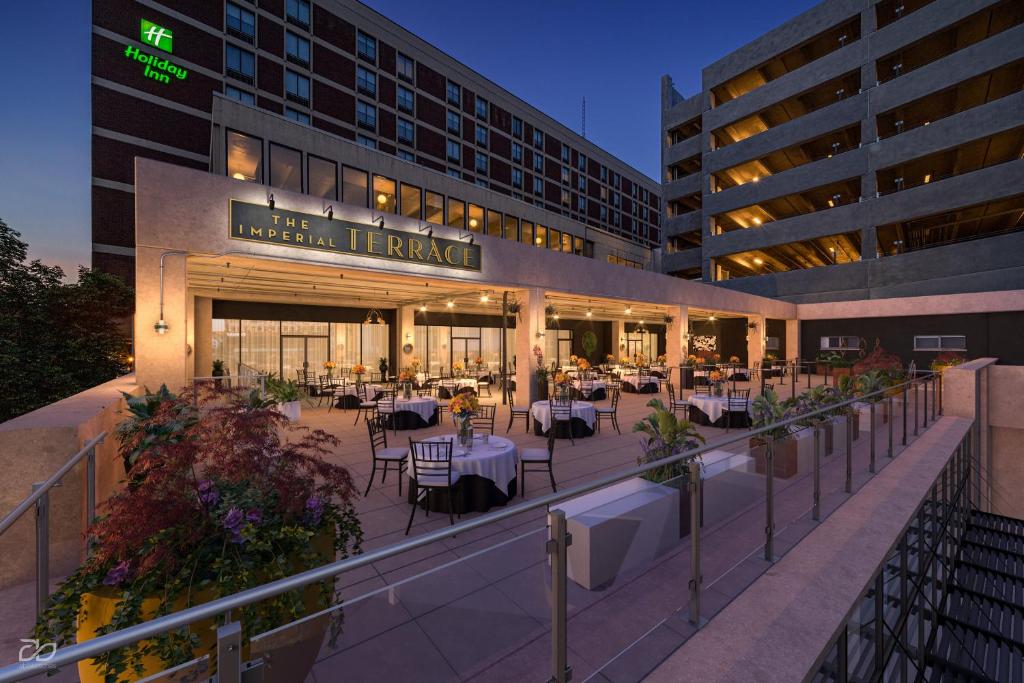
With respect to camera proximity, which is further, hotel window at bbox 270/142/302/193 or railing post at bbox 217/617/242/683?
hotel window at bbox 270/142/302/193

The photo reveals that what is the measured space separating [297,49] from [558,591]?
2772 centimetres

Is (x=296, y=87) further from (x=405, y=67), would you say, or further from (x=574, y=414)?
(x=574, y=414)

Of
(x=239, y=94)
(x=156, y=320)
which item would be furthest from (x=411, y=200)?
(x=156, y=320)

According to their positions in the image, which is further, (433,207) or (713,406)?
(433,207)

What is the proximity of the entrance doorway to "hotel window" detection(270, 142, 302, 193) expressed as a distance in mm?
6295

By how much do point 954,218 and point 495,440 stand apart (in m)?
29.1

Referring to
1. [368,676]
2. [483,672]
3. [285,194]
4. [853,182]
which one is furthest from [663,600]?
[853,182]

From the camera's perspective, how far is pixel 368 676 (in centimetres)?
237

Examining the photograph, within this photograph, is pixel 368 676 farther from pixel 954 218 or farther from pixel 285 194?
pixel 954 218

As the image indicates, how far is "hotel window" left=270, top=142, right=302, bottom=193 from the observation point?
602 inches

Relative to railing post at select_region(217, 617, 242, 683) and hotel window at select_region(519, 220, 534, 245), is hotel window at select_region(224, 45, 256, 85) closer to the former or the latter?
Answer: hotel window at select_region(519, 220, 534, 245)

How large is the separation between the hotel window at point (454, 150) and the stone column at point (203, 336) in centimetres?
1775

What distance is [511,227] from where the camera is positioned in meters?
23.3

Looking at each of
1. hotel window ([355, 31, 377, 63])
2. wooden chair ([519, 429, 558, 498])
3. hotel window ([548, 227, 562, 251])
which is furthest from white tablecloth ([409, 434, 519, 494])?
hotel window ([355, 31, 377, 63])
